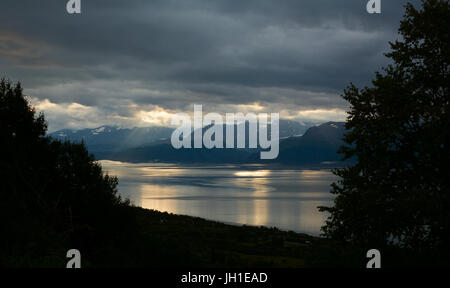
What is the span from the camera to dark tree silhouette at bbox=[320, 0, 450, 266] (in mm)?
23156

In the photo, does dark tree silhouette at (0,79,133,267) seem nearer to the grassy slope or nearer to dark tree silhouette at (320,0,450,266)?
the grassy slope

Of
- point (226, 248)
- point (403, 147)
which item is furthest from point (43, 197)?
point (403, 147)

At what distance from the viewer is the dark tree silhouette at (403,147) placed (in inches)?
912

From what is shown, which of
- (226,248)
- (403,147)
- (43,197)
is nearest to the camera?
(403,147)

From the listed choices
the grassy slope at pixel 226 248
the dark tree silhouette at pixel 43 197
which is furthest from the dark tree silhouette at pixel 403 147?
the dark tree silhouette at pixel 43 197

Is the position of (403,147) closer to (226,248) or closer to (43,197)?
(43,197)

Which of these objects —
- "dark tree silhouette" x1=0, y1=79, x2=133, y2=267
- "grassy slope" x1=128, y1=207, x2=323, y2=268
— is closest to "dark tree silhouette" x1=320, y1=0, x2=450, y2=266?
"grassy slope" x1=128, y1=207, x2=323, y2=268

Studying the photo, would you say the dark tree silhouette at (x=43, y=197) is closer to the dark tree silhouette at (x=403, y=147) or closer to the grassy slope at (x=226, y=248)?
the grassy slope at (x=226, y=248)

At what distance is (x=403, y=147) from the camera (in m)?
24.6

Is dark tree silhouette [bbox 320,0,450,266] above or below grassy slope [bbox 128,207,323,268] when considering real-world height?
above

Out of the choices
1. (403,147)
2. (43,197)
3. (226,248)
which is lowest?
(226,248)
